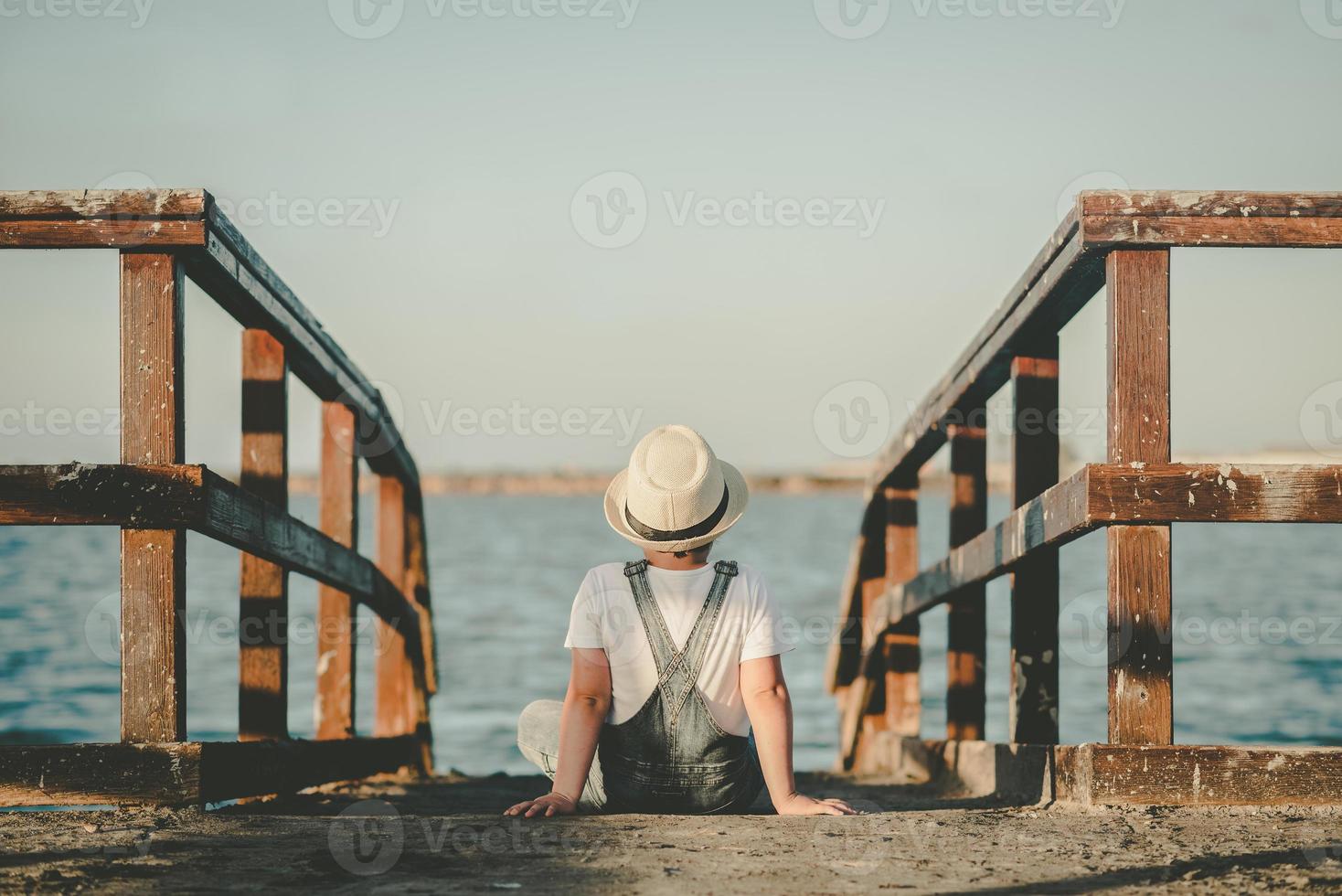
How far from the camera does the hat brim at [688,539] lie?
3.21m

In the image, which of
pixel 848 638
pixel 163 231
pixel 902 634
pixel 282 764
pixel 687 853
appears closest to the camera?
pixel 687 853

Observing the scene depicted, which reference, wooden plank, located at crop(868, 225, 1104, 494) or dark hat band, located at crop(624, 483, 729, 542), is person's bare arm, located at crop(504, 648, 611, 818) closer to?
dark hat band, located at crop(624, 483, 729, 542)

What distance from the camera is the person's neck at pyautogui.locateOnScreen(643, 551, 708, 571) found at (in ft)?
10.7

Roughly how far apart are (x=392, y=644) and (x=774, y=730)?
3.82 m

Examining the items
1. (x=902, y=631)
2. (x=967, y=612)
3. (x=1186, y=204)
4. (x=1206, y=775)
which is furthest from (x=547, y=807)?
(x=902, y=631)

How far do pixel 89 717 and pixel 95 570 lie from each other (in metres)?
23.0

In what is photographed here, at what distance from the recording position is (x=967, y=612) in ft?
18.0

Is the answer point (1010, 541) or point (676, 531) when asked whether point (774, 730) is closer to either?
point (676, 531)

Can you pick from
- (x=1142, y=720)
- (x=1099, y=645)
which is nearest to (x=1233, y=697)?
(x=1099, y=645)

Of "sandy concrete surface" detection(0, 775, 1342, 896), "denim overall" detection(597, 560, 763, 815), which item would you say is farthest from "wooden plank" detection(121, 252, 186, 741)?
"denim overall" detection(597, 560, 763, 815)

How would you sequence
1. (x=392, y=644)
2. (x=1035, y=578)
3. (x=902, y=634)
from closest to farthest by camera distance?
(x=1035, y=578)
(x=392, y=644)
(x=902, y=634)

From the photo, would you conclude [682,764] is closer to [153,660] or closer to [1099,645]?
[153,660]

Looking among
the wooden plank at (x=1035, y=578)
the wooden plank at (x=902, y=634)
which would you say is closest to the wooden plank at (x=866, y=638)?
the wooden plank at (x=902, y=634)

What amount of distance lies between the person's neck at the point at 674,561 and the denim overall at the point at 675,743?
0.11 ft
